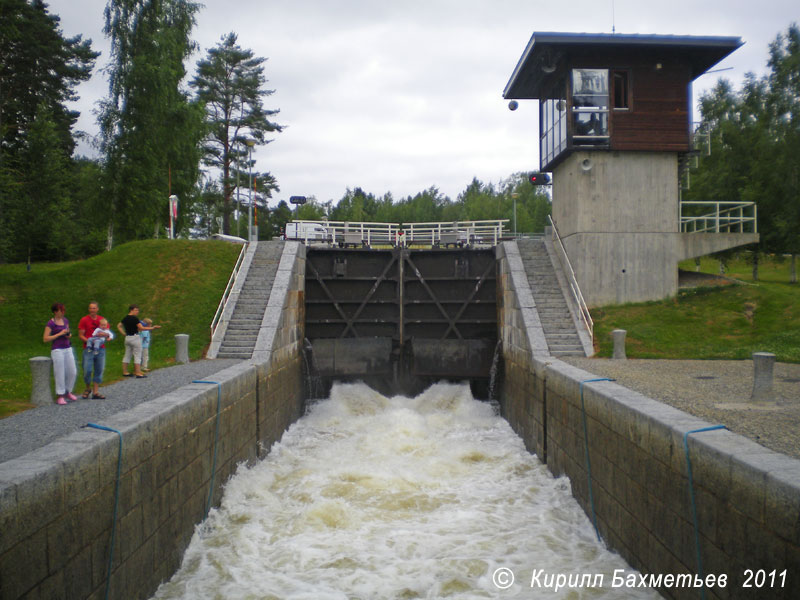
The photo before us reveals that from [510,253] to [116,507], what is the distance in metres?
14.7

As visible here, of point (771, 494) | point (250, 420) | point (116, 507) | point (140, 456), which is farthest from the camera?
point (250, 420)

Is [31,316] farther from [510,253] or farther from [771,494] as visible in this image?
[771,494]

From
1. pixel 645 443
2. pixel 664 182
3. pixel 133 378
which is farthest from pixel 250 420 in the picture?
pixel 664 182

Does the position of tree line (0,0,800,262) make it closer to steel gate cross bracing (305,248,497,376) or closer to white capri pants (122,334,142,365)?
steel gate cross bracing (305,248,497,376)

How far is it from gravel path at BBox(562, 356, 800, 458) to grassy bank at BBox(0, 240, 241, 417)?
32.0 ft

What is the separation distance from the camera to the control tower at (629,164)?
1762 centimetres

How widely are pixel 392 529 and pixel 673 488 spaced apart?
4121 millimetres

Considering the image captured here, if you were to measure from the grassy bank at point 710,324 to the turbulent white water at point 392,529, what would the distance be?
437cm

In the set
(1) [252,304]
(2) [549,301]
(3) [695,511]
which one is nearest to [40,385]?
(1) [252,304]

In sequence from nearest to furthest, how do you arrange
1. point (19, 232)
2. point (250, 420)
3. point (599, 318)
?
point (250, 420) < point (599, 318) < point (19, 232)

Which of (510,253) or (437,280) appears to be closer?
(510,253)

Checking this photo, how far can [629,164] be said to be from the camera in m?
17.8

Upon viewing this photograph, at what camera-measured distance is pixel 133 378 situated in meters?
11.4

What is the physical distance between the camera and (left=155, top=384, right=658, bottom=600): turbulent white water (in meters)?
6.81
